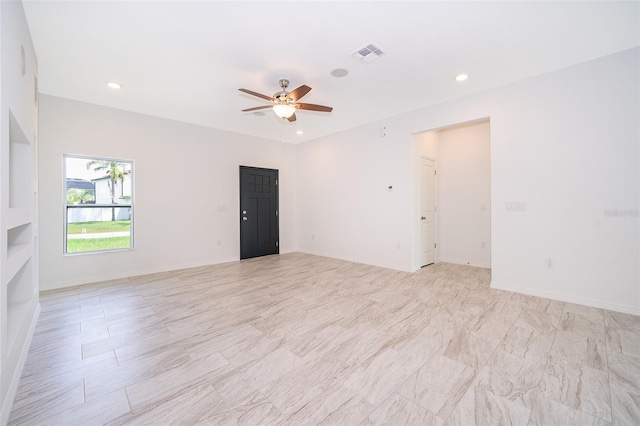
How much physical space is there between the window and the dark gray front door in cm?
222

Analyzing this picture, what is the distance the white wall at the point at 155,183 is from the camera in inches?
164

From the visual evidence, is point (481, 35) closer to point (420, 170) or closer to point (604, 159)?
point (604, 159)

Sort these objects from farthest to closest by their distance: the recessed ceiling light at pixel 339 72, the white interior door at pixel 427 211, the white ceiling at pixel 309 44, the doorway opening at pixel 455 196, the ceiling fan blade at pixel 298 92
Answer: the white interior door at pixel 427 211
the doorway opening at pixel 455 196
the recessed ceiling light at pixel 339 72
the ceiling fan blade at pixel 298 92
the white ceiling at pixel 309 44

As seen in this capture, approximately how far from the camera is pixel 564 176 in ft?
11.3

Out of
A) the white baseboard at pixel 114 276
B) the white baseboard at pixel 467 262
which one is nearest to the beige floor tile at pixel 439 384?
the white baseboard at pixel 467 262

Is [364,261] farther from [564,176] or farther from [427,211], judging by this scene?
[564,176]

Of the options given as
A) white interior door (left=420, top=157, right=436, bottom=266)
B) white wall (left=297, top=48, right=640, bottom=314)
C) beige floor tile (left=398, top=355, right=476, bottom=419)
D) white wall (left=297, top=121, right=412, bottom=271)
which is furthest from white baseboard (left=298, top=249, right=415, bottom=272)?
beige floor tile (left=398, top=355, right=476, bottom=419)

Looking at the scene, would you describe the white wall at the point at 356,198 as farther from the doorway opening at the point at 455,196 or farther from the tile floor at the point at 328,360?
the tile floor at the point at 328,360

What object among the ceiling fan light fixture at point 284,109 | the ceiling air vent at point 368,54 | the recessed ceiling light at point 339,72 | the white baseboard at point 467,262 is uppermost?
the recessed ceiling light at point 339,72

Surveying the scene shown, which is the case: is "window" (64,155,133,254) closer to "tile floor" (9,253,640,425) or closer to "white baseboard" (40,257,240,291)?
"white baseboard" (40,257,240,291)

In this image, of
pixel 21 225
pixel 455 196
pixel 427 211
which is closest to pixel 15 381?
pixel 21 225

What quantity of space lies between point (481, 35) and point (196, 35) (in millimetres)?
2892

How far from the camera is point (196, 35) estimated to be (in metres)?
2.71

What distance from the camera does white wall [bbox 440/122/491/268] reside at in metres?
5.32
